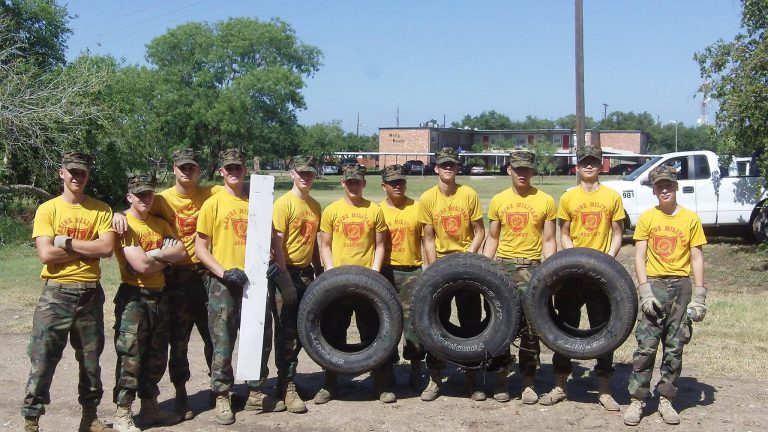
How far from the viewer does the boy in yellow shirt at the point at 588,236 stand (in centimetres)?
626

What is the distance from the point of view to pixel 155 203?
19.8ft

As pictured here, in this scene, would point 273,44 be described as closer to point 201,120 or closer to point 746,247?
point 201,120

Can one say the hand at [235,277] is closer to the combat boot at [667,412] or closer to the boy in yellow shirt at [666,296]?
the boy in yellow shirt at [666,296]

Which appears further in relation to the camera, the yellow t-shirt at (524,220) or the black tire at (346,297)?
the yellow t-shirt at (524,220)

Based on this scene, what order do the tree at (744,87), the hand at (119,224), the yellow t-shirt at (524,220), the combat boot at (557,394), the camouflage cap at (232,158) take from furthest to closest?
1. the tree at (744,87)
2. the yellow t-shirt at (524,220)
3. the combat boot at (557,394)
4. the camouflage cap at (232,158)
5. the hand at (119,224)

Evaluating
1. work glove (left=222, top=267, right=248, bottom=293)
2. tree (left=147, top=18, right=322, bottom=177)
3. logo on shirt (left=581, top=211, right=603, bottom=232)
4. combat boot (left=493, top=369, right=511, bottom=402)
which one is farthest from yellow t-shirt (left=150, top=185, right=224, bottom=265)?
tree (left=147, top=18, right=322, bottom=177)

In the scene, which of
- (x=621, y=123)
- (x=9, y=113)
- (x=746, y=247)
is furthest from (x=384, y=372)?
(x=621, y=123)

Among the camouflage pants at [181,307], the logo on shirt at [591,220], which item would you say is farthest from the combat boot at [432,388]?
the camouflage pants at [181,307]

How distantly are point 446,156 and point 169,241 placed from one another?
2369 mm

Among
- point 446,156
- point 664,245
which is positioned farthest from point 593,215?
point 446,156

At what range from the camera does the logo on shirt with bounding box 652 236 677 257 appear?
231 inches

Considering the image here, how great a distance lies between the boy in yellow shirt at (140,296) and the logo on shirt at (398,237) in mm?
1772

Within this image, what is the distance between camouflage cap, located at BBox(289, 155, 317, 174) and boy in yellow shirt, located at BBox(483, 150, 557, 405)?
1.52m

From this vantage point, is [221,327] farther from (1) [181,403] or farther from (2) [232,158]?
(2) [232,158]
